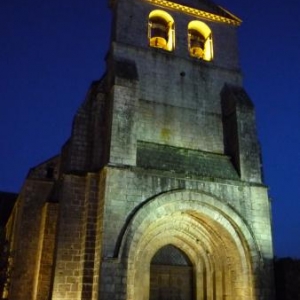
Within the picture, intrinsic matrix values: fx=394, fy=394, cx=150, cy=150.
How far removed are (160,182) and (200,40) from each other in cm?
719

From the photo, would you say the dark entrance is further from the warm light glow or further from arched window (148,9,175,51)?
the warm light glow

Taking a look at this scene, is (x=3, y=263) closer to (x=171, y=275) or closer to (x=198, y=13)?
(x=171, y=275)

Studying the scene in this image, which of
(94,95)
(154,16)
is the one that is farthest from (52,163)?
(154,16)

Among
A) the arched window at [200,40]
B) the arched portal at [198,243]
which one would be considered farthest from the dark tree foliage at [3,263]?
the arched window at [200,40]

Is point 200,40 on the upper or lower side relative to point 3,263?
upper

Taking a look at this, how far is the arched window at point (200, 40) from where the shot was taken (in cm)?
1584

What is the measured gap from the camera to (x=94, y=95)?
1379 centimetres

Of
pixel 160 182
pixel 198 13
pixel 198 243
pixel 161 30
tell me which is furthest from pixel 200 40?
pixel 198 243

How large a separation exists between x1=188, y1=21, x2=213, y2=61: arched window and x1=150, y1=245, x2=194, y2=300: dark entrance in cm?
764

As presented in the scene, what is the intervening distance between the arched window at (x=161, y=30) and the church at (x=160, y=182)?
1.7 inches

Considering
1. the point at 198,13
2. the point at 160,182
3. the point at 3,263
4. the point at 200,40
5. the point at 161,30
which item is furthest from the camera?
the point at 200,40

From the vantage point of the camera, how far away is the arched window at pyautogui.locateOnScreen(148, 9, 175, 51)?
15359 millimetres

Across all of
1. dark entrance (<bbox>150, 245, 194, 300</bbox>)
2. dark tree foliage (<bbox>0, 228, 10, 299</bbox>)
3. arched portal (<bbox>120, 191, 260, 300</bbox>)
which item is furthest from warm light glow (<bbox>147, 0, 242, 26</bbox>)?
dark tree foliage (<bbox>0, 228, 10, 299</bbox>)

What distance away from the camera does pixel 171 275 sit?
1368 cm
